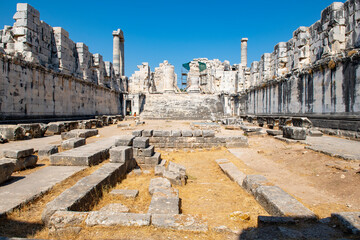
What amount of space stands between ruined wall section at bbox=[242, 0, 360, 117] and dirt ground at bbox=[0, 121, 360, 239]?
4.66 meters

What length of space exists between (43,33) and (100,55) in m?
8.11

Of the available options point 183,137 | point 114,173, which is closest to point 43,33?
point 183,137

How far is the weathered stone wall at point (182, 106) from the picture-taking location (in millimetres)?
26106

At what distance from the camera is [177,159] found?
795 cm

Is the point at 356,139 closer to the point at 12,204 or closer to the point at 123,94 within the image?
the point at 12,204

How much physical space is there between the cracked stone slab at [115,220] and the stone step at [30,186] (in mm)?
1213

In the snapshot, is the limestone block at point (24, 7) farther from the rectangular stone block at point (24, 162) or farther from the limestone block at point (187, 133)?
the limestone block at point (187, 133)

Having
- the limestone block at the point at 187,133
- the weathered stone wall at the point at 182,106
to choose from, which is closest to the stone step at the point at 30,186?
the limestone block at the point at 187,133

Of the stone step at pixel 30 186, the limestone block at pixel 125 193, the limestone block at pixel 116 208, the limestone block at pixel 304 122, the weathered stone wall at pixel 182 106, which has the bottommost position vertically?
the limestone block at pixel 125 193

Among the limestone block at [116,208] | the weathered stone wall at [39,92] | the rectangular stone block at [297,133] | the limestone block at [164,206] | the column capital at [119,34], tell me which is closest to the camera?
the limestone block at [164,206]

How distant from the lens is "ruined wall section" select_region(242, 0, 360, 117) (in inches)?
367

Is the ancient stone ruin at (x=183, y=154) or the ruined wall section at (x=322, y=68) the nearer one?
the ancient stone ruin at (x=183, y=154)

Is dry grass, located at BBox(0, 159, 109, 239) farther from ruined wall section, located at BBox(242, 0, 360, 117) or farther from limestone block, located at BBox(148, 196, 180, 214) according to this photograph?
ruined wall section, located at BBox(242, 0, 360, 117)

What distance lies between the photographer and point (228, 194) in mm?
4383
